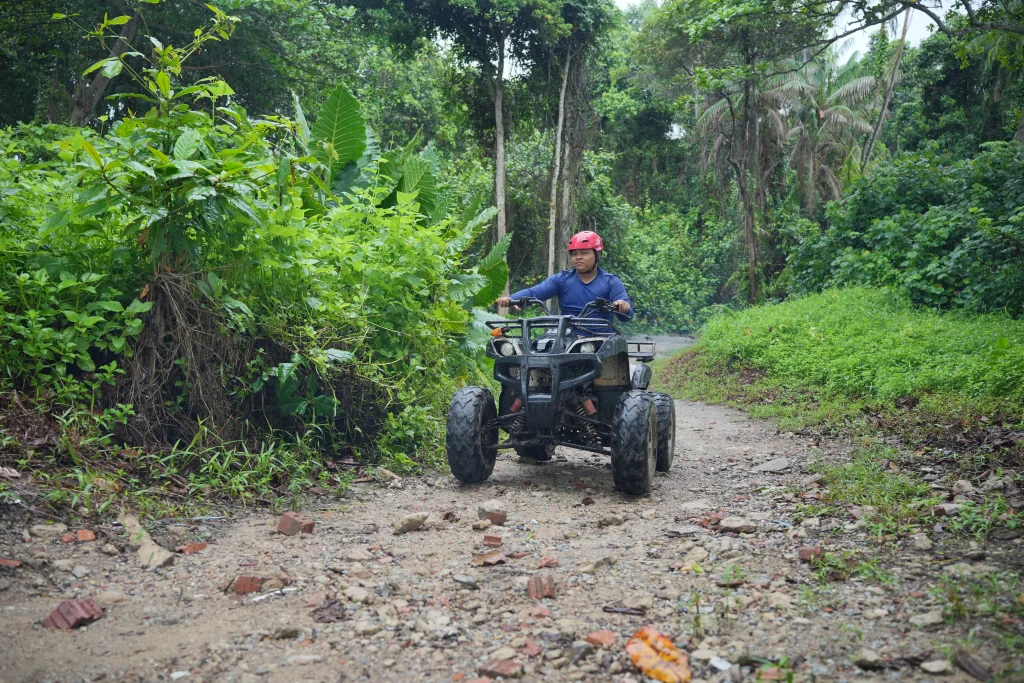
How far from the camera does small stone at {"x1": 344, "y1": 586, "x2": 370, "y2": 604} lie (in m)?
3.50

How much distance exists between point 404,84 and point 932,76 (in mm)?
14774

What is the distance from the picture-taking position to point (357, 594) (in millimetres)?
3529

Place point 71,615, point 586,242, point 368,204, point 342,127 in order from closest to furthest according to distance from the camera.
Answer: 1. point 71,615
2. point 586,242
3. point 368,204
4. point 342,127

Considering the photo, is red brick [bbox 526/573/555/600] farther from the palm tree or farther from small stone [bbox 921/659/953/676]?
the palm tree

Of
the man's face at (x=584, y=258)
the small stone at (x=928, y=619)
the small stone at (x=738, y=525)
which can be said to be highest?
the man's face at (x=584, y=258)

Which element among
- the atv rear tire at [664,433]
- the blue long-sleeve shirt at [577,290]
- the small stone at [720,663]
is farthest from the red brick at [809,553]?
the blue long-sleeve shirt at [577,290]

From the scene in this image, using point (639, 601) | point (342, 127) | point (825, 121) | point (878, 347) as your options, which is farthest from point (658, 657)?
point (825, 121)

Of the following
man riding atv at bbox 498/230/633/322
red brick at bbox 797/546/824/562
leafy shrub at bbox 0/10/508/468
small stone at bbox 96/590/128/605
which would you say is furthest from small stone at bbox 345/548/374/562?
man riding atv at bbox 498/230/633/322

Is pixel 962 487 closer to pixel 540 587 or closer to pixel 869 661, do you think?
pixel 869 661

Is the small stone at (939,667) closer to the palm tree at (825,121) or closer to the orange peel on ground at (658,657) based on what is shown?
the orange peel on ground at (658,657)

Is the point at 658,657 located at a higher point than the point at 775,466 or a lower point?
higher

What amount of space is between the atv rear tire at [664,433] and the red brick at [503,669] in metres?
3.44

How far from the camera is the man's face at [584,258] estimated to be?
6574mm

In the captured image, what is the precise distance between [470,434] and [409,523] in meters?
1.11
